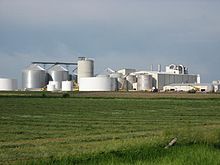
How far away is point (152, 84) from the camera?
4779 inches

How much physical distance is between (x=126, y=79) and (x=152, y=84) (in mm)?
8346

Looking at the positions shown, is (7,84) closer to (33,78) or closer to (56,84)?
(33,78)

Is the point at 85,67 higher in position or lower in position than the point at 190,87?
higher

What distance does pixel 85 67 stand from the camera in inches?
4545

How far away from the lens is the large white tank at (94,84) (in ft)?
354

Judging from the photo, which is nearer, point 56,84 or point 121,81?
point 56,84

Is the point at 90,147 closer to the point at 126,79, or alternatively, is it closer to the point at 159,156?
the point at 159,156

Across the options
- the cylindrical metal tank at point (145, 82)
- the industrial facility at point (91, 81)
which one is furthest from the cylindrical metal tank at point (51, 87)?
the cylindrical metal tank at point (145, 82)

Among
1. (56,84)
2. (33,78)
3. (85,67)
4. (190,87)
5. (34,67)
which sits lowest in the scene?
(190,87)

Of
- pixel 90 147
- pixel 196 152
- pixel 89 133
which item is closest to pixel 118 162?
pixel 196 152

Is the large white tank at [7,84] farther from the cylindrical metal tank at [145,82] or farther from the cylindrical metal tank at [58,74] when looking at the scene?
the cylindrical metal tank at [145,82]

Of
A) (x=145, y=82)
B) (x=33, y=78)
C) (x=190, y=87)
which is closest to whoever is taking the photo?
(x=190, y=87)

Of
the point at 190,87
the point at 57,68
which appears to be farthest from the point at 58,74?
the point at 190,87

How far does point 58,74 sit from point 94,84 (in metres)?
16.5
